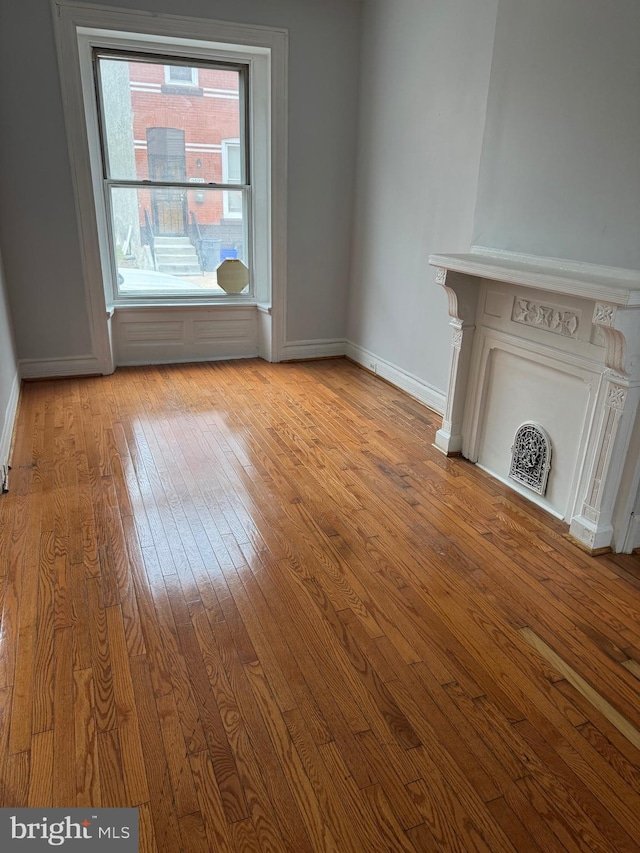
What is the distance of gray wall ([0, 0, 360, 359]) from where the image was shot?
4.24 m

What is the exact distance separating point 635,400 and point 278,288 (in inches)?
139

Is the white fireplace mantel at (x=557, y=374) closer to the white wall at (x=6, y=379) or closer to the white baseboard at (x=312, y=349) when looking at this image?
the white baseboard at (x=312, y=349)

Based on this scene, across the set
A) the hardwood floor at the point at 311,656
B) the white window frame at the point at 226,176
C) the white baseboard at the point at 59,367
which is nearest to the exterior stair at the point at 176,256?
the white window frame at the point at 226,176

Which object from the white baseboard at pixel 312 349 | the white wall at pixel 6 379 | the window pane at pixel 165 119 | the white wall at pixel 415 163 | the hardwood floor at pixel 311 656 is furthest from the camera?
the white baseboard at pixel 312 349

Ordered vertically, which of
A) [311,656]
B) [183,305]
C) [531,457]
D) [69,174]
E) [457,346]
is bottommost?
[311,656]

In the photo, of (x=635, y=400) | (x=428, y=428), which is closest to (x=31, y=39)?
(x=428, y=428)

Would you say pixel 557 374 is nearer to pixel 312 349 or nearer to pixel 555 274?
pixel 555 274

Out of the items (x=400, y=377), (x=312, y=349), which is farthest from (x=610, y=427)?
(x=312, y=349)

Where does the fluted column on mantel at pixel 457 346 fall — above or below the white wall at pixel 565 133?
below

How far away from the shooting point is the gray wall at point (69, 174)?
4.24 meters

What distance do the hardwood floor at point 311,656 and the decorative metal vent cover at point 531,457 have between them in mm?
151

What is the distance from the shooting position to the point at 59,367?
16.1 ft

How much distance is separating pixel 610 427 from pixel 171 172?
418 centimetres

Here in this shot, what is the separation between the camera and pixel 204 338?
218 inches
